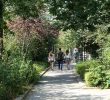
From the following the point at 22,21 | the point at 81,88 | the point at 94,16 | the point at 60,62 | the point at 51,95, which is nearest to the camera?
the point at 51,95

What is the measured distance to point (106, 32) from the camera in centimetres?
2609

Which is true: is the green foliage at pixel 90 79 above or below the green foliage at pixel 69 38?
below

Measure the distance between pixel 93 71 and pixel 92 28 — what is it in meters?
2.96

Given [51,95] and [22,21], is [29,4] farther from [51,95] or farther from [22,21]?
[22,21]

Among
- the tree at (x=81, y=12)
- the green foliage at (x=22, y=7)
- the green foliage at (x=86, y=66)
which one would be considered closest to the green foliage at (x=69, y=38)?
the green foliage at (x=86, y=66)

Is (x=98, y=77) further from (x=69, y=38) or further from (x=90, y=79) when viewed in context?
(x=69, y=38)

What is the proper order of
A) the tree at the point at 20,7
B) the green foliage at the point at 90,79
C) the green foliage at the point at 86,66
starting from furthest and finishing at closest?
1. the green foliage at the point at 86,66
2. the tree at the point at 20,7
3. the green foliage at the point at 90,79

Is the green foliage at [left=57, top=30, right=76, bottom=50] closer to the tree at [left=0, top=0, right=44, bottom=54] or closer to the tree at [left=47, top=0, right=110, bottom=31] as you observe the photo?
the tree at [left=0, top=0, right=44, bottom=54]

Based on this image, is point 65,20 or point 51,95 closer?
point 51,95

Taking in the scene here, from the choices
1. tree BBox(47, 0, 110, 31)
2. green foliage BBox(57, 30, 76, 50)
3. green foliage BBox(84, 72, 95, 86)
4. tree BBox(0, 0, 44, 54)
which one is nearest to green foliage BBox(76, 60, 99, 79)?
green foliage BBox(84, 72, 95, 86)

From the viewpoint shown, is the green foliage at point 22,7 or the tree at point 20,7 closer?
the tree at point 20,7

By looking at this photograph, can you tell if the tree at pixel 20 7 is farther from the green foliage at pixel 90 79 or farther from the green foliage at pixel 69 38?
the green foliage at pixel 69 38

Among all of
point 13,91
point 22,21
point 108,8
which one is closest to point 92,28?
point 108,8

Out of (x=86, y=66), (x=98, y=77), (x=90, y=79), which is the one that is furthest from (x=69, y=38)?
(x=98, y=77)
